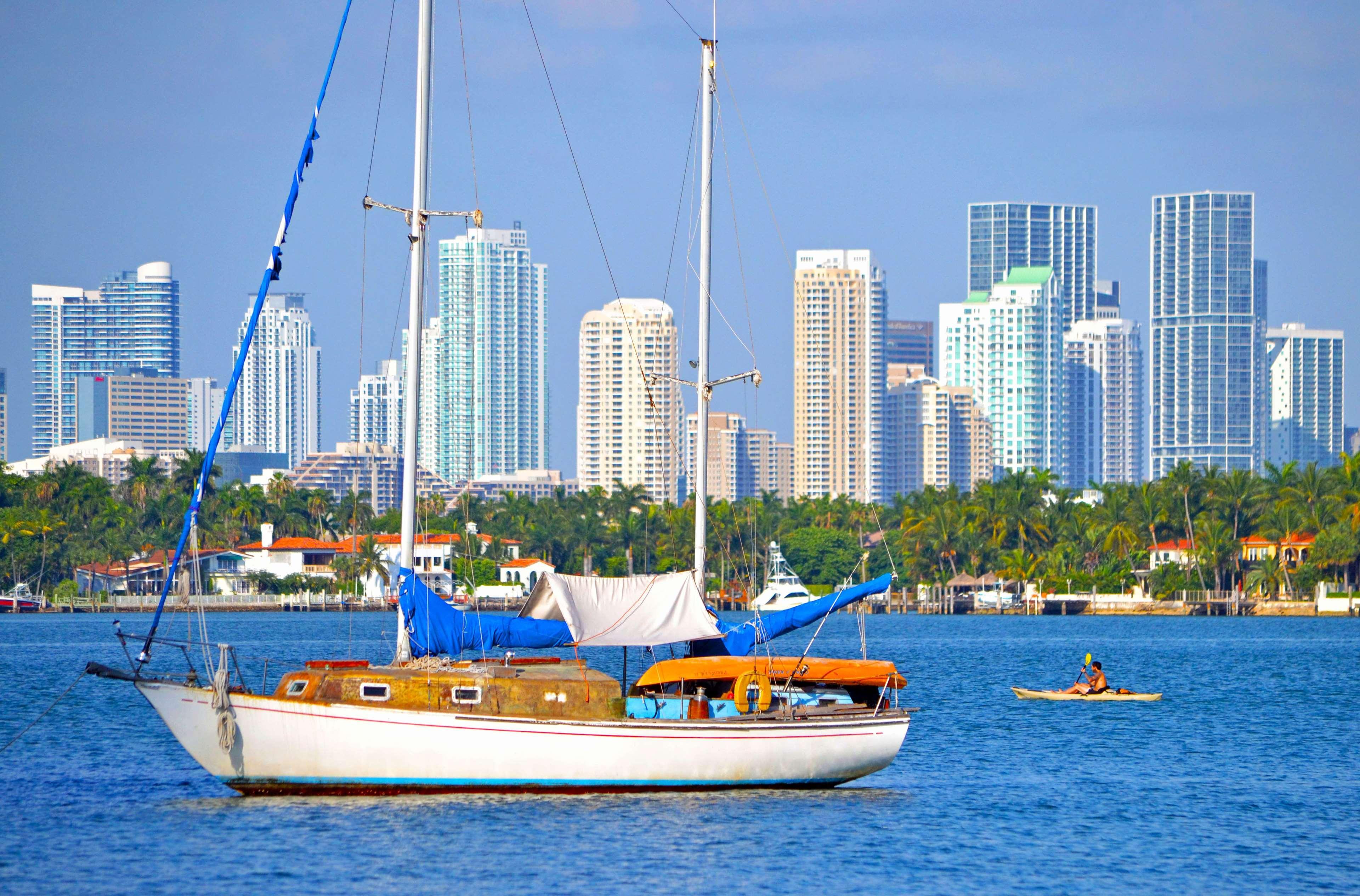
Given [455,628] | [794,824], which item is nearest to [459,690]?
[455,628]

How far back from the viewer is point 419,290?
32.2 metres

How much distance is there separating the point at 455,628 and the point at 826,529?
158 m

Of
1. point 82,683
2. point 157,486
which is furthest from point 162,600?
point 157,486

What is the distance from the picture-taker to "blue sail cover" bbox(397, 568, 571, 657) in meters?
32.2

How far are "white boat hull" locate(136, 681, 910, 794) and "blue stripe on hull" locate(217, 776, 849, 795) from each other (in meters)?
0.02

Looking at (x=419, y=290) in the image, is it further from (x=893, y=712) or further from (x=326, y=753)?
(x=893, y=712)

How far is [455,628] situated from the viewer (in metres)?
32.6

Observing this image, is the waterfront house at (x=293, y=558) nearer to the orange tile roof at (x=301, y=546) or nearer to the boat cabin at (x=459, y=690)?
the orange tile roof at (x=301, y=546)

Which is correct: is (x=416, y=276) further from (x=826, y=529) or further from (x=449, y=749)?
(x=826, y=529)

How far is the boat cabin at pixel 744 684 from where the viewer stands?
1293 inches

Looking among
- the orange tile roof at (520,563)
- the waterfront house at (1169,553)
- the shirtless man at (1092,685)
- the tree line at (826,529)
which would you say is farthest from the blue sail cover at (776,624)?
the orange tile roof at (520,563)

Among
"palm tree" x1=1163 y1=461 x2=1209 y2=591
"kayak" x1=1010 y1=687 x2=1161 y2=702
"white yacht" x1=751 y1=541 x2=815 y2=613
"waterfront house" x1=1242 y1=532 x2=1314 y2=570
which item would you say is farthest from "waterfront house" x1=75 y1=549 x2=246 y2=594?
"kayak" x1=1010 y1=687 x2=1161 y2=702

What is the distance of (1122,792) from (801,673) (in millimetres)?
8069

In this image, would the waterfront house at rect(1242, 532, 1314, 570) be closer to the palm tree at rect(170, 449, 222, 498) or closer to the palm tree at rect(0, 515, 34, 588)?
the palm tree at rect(170, 449, 222, 498)
